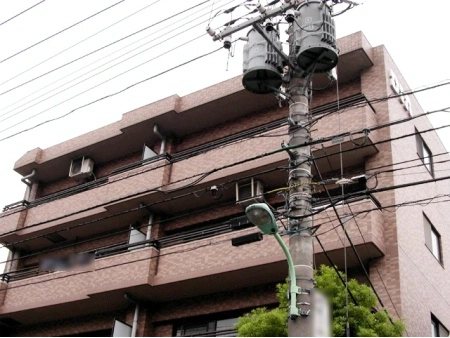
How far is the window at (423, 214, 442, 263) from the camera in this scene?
699 inches

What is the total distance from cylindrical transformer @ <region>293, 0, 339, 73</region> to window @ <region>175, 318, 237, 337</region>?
881 cm

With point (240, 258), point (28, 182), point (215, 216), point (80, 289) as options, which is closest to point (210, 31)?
point (240, 258)

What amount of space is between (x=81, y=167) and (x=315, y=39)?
1482cm

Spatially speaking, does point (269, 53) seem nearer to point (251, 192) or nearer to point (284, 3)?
point (284, 3)

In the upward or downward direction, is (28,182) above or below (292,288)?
above

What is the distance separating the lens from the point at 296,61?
1016cm

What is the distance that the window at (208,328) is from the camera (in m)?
17.0

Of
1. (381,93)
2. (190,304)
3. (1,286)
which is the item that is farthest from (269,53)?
(1,286)

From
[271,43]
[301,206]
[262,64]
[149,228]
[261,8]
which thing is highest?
[149,228]

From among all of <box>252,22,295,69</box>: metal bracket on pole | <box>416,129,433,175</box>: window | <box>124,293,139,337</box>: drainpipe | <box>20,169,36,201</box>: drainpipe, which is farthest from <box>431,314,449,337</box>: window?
<box>20,169,36,201</box>: drainpipe

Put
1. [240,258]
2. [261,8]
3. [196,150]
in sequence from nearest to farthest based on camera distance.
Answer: [261,8]
[240,258]
[196,150]

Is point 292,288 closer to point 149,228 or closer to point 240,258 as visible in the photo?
point 240,258

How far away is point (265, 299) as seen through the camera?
1656 centimetres

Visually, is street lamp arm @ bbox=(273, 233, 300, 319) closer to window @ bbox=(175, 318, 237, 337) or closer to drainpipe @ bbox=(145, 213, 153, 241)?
window @ bbox=(175, 318, 237, 337)
